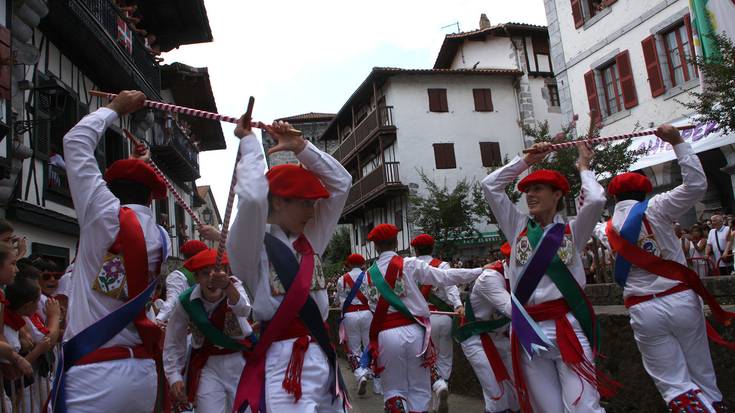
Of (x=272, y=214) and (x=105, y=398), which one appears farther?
(x=272, y=214)

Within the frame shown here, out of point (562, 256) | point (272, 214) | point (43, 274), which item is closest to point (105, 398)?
point (272, 214)

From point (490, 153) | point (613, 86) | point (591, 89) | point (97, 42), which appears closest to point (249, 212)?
point (97, 42)

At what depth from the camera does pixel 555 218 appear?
435 cm

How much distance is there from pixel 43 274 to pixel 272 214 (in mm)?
4025

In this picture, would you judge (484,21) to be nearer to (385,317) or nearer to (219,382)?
(385,317)

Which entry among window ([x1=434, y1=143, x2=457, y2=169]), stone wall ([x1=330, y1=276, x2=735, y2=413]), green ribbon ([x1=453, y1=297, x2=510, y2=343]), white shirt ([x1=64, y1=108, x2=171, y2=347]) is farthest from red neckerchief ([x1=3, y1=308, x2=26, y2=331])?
window ([x1=434, y1=143, x2=457, y2=169])

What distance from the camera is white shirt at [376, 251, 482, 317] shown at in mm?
6520

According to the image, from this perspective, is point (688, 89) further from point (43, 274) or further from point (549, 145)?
point (43, 274)

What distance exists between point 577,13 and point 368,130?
13263 millimetres

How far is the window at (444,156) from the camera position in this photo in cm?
3025

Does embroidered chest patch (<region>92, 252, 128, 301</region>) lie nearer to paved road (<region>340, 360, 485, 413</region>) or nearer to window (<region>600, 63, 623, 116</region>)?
paved road (<region>340, 360, 485, 413</region>)

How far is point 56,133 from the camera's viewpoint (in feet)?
38.4

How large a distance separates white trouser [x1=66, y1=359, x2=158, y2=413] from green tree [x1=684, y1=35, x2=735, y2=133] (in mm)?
12148

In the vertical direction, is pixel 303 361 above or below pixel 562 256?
below
